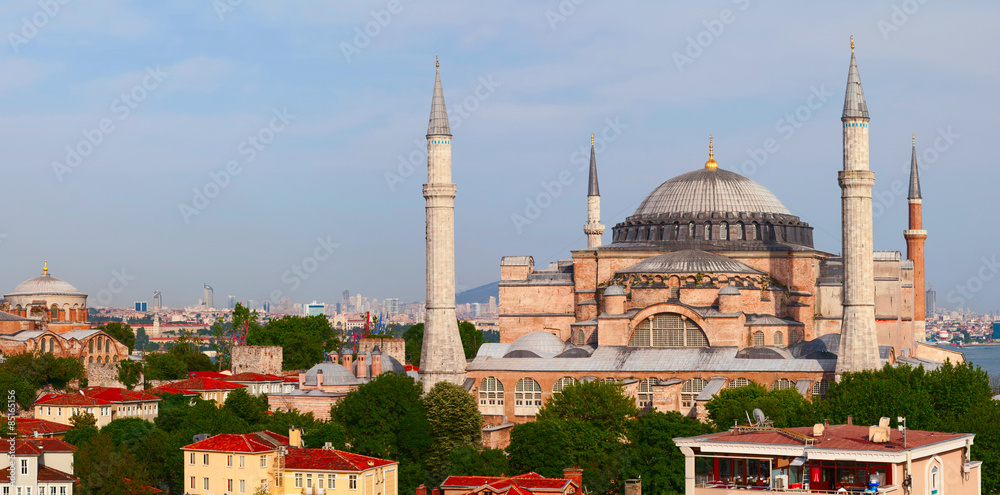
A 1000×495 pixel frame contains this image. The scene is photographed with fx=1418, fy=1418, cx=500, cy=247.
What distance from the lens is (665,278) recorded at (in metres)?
47.1

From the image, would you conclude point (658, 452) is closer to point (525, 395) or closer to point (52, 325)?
point (525, 395)

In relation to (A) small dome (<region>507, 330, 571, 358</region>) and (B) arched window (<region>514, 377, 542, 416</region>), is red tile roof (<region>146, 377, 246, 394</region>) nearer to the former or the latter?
(A) small dome (<region>507, 330, 571, 358</region>)

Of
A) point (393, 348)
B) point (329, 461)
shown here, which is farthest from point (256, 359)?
point (329, 461)

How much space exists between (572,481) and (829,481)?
9743mm

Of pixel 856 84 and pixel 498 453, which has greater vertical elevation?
pixel 856 84

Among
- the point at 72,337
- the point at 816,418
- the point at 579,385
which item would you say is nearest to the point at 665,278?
the point at 579,385

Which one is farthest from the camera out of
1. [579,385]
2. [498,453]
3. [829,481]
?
[579,385]

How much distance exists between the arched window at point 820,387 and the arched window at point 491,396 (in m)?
9.39

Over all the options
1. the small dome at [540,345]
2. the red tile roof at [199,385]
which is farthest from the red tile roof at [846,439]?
the red tile roof at [199,385]

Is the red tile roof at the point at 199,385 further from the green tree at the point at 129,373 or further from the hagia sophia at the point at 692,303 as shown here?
the hagia sophia at the point at 692,303

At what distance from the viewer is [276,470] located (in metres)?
35.5

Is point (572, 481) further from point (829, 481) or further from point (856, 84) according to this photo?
point (856, 84)

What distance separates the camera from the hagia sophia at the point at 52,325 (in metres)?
58.8

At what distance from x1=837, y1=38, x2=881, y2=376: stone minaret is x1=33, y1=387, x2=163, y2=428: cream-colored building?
23136 mm
